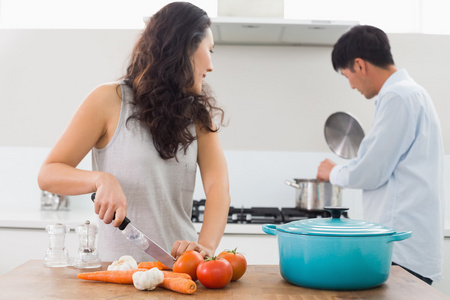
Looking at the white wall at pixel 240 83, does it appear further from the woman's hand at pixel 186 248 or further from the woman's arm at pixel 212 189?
the woman's hand at pixel 186 248

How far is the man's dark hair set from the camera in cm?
210

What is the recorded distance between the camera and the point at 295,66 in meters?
3.22

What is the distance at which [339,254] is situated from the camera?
112cm

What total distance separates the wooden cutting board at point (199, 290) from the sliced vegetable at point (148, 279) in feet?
0.05

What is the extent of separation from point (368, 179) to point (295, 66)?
139 cm

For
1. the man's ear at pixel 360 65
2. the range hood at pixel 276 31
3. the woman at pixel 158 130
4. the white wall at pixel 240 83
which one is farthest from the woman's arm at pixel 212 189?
the white wall at pixel 240 83

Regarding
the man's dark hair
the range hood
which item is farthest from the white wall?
the man's dark hair

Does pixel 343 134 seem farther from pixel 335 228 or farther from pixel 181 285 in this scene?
pixel 181 285

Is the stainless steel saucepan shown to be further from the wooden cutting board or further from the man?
the wooden cutting board

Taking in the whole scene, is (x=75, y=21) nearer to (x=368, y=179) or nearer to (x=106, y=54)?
(x=106, y=54)

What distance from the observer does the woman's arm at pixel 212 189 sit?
1.47 m

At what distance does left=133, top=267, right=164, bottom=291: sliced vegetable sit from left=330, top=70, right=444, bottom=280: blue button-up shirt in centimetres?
107

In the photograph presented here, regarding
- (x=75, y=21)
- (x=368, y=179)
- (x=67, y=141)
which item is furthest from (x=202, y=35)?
(x=75, y=21)

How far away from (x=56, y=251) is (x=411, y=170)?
1222 mm
